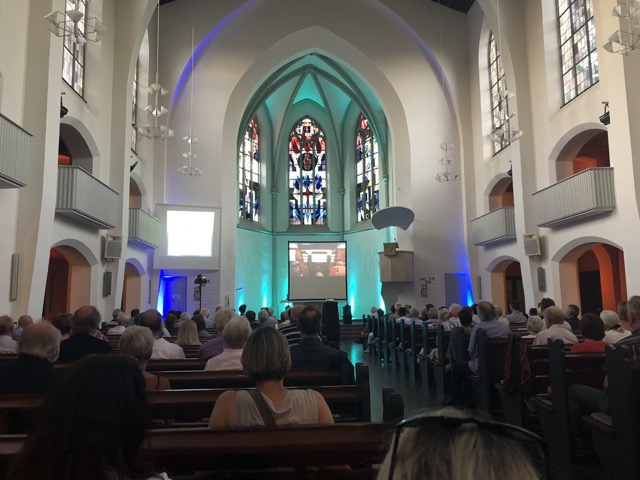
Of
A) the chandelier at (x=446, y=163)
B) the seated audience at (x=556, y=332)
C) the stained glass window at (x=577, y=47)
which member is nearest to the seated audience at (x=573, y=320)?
the seated audience at (x=556, y=332)

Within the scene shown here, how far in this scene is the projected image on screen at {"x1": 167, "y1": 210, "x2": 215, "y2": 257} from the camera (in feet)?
54.9

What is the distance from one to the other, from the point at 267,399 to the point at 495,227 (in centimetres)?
1412

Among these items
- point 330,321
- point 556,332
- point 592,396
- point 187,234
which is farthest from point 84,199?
point 592,396

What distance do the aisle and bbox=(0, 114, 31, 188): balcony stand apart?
605cm

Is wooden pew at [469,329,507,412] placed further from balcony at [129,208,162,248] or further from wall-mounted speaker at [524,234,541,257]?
balcony at [129,208,162,248]

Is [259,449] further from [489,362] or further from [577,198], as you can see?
[577,198]

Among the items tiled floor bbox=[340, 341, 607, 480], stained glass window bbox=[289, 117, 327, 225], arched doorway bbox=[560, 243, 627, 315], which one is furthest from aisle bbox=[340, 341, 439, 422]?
stained glass window bbox=[289, 117, 327, 225]

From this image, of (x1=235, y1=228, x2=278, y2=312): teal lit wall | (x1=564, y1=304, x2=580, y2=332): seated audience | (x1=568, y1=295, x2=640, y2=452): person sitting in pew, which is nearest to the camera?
(x1=568, y1=295, x2=640, y2=452): person sitting in pew

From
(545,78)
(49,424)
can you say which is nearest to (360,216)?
(545,78)

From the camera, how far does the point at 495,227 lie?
15547mm

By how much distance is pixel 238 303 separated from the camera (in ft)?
64.3

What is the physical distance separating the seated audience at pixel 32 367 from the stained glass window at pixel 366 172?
19.4 metres

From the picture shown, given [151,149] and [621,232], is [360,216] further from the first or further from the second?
A: [621,232]

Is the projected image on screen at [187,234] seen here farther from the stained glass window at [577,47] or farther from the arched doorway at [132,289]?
Answer: the stained glass window at [577,47]
